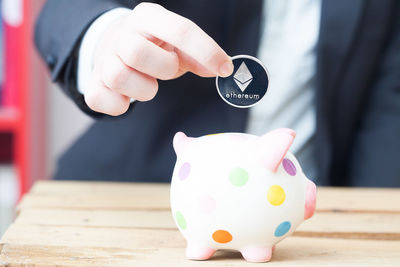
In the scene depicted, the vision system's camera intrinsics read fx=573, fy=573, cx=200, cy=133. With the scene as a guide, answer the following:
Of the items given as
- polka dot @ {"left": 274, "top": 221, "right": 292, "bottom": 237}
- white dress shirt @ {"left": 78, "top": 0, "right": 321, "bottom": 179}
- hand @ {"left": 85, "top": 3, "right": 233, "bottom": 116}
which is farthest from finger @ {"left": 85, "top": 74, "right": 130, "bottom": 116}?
white dress shirt @ {"left": 78, "top": 0, "right": 321, "bottom": 179}

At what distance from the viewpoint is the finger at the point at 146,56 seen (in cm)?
56

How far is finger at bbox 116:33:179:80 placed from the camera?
559 millimetres

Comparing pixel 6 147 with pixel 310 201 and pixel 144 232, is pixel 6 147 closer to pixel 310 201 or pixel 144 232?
pixel 144 232

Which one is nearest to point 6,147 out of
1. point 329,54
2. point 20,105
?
point 20,105

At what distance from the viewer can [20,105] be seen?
1.62 metres

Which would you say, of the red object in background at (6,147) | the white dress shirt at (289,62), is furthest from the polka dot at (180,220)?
the red object in background at (6,147)

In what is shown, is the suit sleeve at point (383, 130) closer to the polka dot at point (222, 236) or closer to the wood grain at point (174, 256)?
the wood grain at point (174, 256)

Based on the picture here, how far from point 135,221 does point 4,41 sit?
109 centimetres

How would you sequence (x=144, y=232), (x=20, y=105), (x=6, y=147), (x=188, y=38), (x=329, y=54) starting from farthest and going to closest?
(x=6, y=147)
(x=20, y=105)
(x=329, y=54)
(x=144, y=232)
(x=188, y=38)

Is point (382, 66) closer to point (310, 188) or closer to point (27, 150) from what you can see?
point (310, 188)

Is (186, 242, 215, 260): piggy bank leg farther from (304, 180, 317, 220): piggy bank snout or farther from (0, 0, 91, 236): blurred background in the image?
(0, 0, 91, 236): blurred background

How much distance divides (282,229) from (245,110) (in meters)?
0.42

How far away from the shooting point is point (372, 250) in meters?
0.64

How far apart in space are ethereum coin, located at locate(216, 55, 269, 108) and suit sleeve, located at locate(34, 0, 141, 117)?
0.30m
